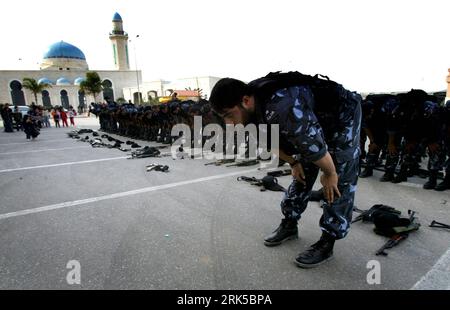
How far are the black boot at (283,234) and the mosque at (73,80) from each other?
53.9 m

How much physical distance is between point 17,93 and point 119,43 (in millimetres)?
25324

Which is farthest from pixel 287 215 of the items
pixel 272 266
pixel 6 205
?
pixel 6 205

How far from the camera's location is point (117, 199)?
4.17 m

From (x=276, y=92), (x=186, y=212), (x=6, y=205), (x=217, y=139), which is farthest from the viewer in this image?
(x=217, y=139)

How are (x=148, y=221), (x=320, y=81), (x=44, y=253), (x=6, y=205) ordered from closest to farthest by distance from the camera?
(x=320, y=81) → (x=44, y=253) → (x=148, y=221) → (x=6, y=205)

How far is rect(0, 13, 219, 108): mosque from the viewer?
200ft

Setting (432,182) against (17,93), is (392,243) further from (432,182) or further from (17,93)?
(17,93)

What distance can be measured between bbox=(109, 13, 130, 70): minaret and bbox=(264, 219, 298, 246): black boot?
76.9m

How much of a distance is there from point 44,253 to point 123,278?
0.98 m

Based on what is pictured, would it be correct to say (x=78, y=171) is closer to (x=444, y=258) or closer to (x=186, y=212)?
(x=186, y=212)

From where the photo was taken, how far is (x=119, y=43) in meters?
70.0

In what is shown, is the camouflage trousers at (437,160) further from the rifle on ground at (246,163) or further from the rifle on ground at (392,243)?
the rifle on ground at (246,163)

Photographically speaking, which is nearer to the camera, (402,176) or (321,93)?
(321,93)

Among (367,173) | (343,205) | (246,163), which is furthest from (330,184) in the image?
(246,163)
